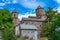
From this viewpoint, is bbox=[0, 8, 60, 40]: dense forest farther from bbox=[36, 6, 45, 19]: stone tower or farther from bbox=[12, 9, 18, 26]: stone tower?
bbox=[36, 6, 45, 19]: stone tower

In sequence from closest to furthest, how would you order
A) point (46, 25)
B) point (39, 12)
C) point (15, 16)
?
point (46, 25)
point (15, 16)
point (39, 12)

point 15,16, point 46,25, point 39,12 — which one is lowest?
point 46,25

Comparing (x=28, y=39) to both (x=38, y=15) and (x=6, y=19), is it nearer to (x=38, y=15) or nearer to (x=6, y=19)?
(x=6, y=19)

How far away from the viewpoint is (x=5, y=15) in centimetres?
7319

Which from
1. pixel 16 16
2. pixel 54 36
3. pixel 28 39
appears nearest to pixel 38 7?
pixel 16 16

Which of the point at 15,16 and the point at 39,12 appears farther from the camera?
the point at 39,12

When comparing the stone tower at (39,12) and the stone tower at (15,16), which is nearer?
the stone tower at (15,16)

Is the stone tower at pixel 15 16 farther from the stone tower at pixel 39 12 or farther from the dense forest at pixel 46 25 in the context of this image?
the dense forest at pixel 46 25

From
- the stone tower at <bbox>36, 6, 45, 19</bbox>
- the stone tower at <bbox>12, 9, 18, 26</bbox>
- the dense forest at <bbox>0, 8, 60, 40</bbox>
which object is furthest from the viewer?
the stone tower at <bbox>36, 6, 45, 19</bbox>

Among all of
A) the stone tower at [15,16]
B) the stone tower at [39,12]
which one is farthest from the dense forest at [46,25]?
the stone tower at [39,12]

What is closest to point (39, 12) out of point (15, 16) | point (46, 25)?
point (15, 16)

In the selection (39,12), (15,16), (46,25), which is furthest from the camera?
(39,12)

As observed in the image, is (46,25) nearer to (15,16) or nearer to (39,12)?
(15,16)

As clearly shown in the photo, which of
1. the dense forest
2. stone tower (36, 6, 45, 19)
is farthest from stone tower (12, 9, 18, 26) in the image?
the dense forest
